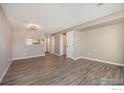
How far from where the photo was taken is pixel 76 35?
596 cm

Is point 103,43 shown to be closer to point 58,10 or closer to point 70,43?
point 70,43

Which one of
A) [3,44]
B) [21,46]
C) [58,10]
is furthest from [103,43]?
[21,46]

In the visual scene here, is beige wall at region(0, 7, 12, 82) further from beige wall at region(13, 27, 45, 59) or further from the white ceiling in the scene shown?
beige wall at region(13, 27, 45, 59)

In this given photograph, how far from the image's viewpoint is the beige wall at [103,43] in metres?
4.23

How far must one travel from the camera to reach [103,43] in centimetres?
493

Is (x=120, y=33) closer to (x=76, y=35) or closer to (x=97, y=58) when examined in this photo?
(x=97, y=58)

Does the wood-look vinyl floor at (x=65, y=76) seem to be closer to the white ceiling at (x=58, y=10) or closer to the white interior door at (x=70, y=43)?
the white ceiling at (x=58, y=10)

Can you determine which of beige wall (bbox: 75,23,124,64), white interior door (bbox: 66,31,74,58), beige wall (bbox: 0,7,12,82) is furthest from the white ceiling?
white interior door (bbox: 66,31,74,58)

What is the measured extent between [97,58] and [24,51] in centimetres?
469

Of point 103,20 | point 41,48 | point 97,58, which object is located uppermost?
point 103,20

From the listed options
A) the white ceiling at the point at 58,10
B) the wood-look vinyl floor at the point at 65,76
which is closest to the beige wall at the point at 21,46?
the wood-look vinyl floor at the point at 65,76

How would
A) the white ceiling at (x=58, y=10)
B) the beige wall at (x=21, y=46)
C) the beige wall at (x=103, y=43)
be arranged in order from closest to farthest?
the white ceiling at (x=58, y=10) → the beige wall at (x=103, y=43) → the beige wall at (x=21, y=46)

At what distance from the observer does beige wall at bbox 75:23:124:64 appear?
4234 mm
